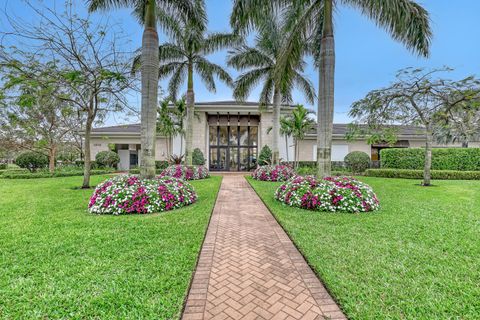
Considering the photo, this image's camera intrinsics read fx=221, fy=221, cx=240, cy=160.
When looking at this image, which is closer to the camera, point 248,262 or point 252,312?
point 252,312

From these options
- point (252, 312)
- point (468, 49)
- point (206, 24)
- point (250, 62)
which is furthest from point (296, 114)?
point (252, 312)

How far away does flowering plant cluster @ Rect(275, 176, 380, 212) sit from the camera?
6387mm

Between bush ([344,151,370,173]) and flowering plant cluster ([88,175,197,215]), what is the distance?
56.4 ft

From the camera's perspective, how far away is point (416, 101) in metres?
11.7

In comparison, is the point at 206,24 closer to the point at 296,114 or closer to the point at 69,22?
the point at 69,22

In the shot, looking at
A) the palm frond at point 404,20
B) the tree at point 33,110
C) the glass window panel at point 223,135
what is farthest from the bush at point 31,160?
the palm frond at point 404,20

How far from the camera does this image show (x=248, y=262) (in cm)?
356

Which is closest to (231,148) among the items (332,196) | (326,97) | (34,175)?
(34,175)

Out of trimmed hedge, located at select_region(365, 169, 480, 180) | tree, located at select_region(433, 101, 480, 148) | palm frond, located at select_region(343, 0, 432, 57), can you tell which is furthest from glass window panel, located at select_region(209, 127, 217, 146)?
tree, located at select_region(433, 101, 480, 148)

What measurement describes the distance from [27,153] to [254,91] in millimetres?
18930

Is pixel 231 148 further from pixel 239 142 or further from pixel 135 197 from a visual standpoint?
pixel 135 197

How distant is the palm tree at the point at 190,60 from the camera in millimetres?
13320

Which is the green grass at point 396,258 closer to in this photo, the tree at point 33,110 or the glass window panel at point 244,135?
the tree at point 33,110

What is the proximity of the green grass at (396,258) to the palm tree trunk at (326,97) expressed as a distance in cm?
187
